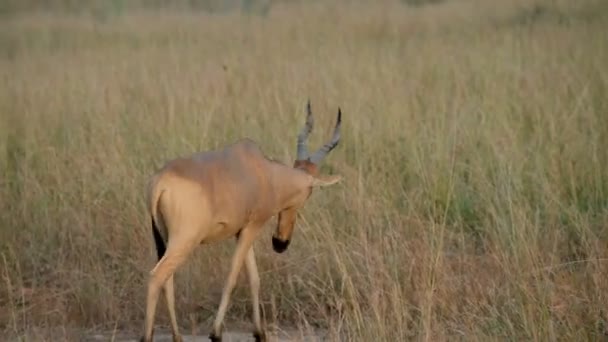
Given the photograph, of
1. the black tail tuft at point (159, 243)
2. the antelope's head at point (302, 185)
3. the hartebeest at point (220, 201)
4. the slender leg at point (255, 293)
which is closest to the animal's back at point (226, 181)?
the hartebeest at point (220, 201)

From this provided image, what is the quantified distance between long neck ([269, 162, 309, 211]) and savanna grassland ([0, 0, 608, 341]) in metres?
0.53

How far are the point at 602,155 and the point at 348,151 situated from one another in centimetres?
164

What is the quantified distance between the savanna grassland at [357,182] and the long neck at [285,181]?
0.53 m

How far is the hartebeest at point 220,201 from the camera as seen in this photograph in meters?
4.22

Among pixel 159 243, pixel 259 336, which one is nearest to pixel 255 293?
pixel 259 336

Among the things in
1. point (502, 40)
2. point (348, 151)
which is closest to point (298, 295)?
point (348, 151)

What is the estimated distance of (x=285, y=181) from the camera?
4.52 metres

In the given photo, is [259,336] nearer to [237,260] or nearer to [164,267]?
[237,260]

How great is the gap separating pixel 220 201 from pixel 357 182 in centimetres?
249

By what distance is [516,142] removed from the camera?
7426mm

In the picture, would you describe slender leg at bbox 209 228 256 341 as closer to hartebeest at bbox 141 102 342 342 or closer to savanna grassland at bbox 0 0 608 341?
hartebeest at bbox 141 102 342 342

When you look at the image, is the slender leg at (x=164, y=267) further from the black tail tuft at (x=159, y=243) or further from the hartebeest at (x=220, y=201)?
the black tail tuft at (x=159, y=243)

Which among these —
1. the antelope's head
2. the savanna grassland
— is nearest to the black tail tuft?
the antelope's head

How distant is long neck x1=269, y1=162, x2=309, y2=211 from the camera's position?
4504mm
